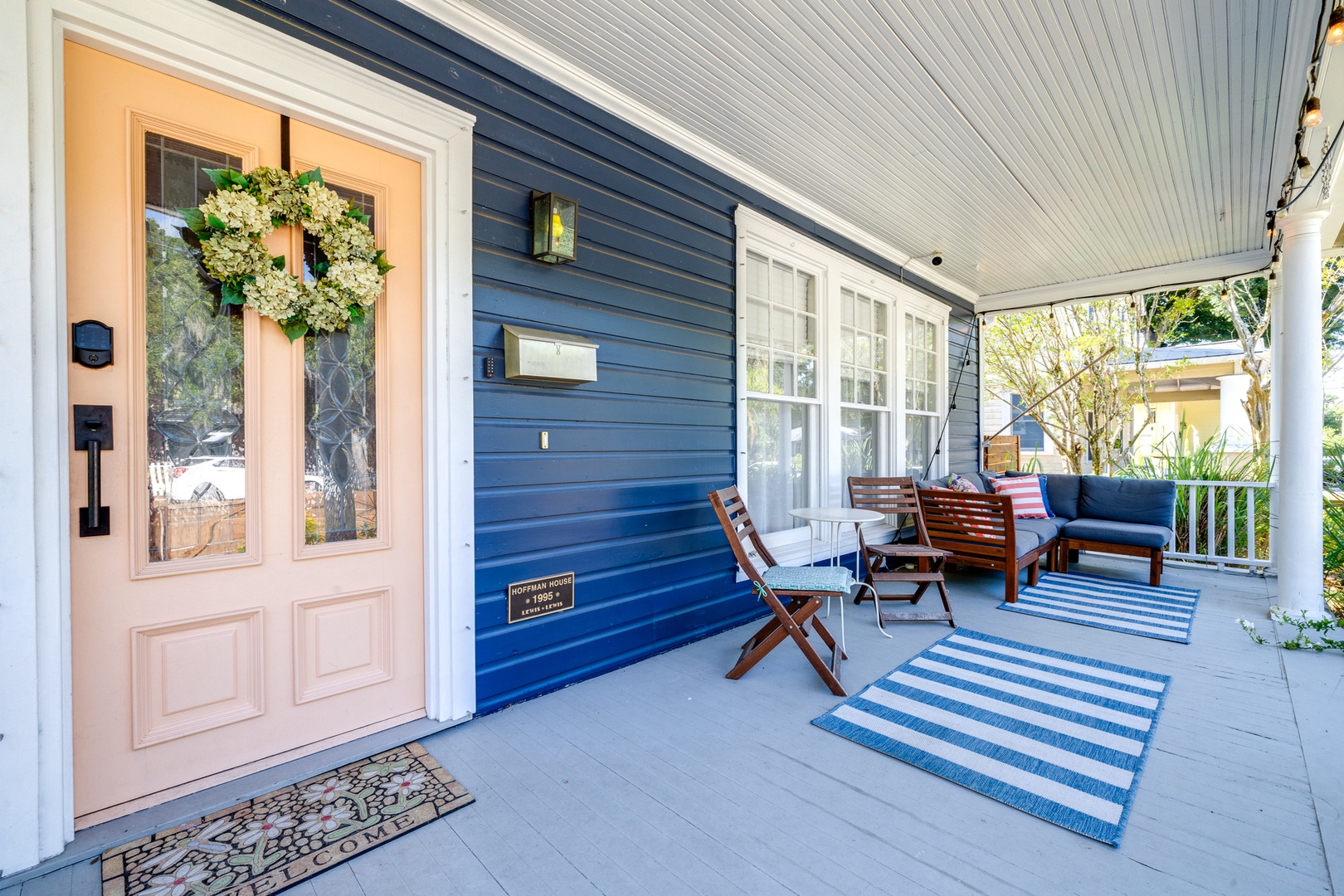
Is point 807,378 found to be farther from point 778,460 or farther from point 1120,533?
point 1120,533

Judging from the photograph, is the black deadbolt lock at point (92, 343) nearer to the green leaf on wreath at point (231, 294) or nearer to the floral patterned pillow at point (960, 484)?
the green leaf on wreath at point (231, 294)

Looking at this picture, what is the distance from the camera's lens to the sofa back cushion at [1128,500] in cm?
→ 492

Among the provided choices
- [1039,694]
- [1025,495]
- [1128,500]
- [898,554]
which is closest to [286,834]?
[1039,694]

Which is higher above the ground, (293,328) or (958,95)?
(958,95)

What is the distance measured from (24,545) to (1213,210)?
6.66 metres

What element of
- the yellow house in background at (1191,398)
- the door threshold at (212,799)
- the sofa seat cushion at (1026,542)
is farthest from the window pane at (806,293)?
the yellow house in background at (1191,398)

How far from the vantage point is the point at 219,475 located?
78.3 inches

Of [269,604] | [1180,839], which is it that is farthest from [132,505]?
[1180,839]

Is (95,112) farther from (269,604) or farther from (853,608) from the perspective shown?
(853,608)

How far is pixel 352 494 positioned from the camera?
2.26m

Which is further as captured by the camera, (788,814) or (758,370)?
(758,370)

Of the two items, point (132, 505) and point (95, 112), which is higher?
point (95, 112)

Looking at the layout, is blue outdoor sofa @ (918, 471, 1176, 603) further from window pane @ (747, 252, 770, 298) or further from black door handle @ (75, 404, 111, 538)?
black door handle @ (75, 404, 111, 538)

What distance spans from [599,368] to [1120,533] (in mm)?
4341
